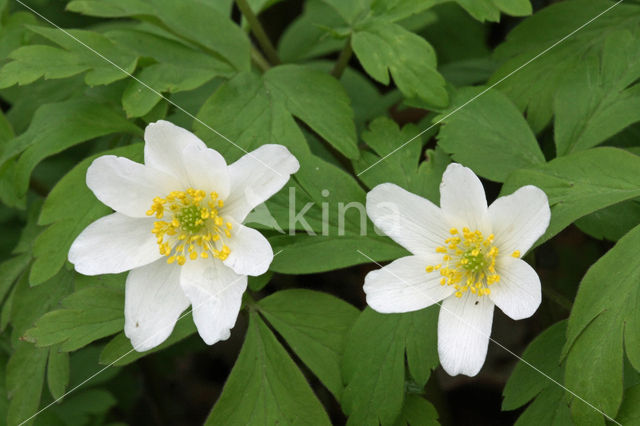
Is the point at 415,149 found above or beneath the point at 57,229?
above

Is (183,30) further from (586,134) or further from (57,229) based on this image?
(586,134)

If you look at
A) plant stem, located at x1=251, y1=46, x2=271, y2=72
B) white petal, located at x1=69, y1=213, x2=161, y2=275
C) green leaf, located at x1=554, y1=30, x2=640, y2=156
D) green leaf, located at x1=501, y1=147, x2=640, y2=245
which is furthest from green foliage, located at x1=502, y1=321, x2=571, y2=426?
plant stem, located at x1=251, y1=46, x2=271, y2=72

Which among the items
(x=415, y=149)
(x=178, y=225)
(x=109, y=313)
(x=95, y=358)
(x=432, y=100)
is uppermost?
(x=432, y=100)

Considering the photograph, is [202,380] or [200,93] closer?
[200,93]

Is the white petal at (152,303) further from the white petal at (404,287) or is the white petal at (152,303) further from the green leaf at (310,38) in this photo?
the green leaf at (310,38)

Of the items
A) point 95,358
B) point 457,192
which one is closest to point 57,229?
point 95,358

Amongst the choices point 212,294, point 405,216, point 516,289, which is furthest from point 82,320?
point 516,289

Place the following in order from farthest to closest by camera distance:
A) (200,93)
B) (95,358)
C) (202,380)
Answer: (202,380)
(95,358)
(200,93)
